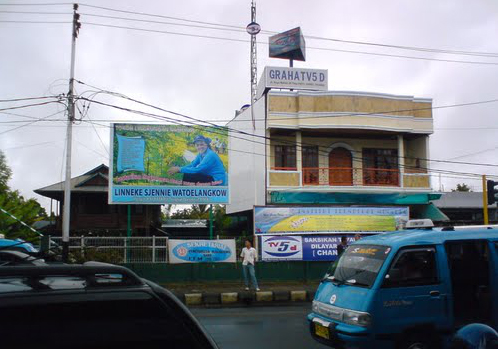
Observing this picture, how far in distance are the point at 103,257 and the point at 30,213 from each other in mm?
8191

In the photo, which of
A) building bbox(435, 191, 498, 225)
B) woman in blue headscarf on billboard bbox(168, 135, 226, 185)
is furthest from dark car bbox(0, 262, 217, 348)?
building bbox(435, 191, 498, 225)

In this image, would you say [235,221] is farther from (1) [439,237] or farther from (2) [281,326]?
(1) [439,237]

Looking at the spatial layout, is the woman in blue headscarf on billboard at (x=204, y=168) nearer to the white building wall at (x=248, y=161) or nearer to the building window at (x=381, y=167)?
the white building wall at (x=248, y=161)

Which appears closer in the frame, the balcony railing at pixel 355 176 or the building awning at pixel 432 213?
the building awning at pixel 432 213

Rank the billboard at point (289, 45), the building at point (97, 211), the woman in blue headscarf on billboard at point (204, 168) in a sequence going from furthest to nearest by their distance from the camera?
the billboard at point (289, 45)
the building at point (97, 211)
the woman in blue headscarf on billboard at point (204, 168)

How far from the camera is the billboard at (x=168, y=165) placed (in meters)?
20.8

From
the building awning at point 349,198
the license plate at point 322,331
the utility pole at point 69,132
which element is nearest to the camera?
the license plate at point 322,331

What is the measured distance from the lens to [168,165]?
69.9 feet

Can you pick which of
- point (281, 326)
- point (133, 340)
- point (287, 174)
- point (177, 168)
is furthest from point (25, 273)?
point (287, 174)

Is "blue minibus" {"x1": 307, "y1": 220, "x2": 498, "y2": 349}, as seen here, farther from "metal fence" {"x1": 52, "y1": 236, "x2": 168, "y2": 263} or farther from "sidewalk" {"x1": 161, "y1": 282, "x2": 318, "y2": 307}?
"metal fence" {"x1": 52, "y1": 236, "x2": 168, "y2": 263}

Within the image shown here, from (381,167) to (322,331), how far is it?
20.2 metres

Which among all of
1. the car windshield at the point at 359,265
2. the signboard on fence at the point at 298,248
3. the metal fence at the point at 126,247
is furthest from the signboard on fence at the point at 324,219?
the car windshield at the point at 359,265

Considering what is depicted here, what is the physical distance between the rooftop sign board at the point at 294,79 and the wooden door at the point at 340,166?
3.73 metres

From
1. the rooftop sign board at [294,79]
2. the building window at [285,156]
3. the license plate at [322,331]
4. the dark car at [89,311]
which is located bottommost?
the license plate at [322,331]
